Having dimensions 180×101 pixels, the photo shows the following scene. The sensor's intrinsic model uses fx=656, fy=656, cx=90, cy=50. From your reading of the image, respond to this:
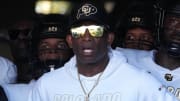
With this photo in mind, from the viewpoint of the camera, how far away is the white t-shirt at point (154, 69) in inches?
182

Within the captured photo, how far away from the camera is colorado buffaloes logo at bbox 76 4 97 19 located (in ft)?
14.1

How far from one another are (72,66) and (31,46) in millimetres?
952

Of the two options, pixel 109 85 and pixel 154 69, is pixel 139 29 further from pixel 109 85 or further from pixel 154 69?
pixel 109 85

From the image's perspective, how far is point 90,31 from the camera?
14.0 ft

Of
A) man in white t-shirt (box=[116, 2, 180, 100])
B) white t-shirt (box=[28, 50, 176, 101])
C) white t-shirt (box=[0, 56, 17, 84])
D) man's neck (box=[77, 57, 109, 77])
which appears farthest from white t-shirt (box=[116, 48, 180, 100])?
white t-shirt (box=[0, 56, 17, 84])

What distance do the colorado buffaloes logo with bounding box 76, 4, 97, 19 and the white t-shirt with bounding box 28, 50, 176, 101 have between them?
35 centimetres

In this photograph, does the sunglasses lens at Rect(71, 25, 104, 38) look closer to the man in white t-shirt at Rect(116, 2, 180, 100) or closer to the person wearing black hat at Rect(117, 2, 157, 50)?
the man in white t-shirt at Rect(116, 2, 180, 100)

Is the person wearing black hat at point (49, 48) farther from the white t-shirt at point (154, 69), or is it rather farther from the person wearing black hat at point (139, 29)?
the person wearing black hat at point (139, 29)

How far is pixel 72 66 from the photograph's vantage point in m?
4.48

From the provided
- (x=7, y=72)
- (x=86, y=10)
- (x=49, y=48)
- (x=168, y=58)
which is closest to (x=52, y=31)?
(x=49, y=48)

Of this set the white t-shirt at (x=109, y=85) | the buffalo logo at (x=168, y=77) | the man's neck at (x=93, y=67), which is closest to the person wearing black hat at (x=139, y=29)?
the buffalo logo at (x=168, y=77)

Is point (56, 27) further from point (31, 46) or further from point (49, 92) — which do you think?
point (49, 92)

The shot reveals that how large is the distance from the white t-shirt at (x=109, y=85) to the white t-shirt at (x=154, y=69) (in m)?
0.36

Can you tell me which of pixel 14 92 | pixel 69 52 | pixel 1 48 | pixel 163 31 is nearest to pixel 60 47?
pixel 69 52
